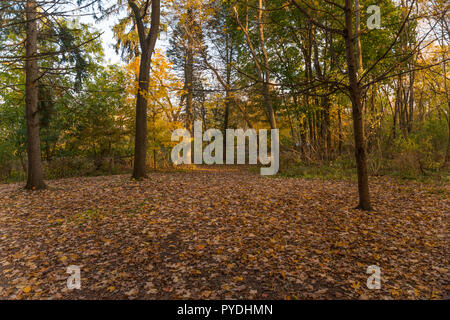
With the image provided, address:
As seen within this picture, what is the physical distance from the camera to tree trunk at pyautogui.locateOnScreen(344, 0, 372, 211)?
4.76 metres

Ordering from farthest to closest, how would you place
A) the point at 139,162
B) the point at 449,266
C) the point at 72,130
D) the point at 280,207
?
the point at 72,130 < the point at 139,162 < the point at 280,207 < the point at 449,266

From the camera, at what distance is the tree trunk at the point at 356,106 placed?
4.76 metres

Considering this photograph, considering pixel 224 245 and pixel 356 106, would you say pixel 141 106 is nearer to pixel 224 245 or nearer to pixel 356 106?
pixel 224 245

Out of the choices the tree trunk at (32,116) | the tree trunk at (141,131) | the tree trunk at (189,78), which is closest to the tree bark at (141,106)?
the tree trunk at (141,131)

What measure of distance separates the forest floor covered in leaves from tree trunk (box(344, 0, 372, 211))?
0.51 m

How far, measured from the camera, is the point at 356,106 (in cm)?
495

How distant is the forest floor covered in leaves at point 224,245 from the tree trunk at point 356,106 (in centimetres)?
51

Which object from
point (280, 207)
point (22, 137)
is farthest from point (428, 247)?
point (22, 137)

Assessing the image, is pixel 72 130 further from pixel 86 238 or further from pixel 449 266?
pixel 449 266

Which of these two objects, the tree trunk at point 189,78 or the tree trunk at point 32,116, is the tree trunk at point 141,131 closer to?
the tree trunk at point 32,116

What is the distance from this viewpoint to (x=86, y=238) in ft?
14.5

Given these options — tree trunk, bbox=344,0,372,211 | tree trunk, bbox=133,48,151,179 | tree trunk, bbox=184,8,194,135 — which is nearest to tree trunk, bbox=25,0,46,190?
tree trunk, bbox=133,48,151,179

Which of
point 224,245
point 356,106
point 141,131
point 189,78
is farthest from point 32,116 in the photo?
point 189,78
